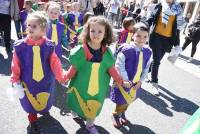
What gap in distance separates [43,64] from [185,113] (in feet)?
9.19

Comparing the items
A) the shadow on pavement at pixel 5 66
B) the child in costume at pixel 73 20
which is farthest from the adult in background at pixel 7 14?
the child in costume at pixel 73 20

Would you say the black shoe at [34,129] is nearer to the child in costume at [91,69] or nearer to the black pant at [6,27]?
the child in costume at [91,69]

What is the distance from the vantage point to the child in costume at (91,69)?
→ 3615mm

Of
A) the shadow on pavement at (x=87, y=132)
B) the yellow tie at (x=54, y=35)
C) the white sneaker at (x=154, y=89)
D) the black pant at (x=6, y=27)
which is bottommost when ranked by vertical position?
the white sneaker at (x=154, y=89)

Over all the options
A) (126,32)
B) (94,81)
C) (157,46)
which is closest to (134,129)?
(94,81)

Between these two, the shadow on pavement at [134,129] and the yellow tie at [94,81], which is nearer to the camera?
the yellow tie at [94,81]

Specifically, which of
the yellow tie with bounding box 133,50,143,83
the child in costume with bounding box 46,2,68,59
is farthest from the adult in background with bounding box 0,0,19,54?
the yellow tie with bounding box 133,50,143,83

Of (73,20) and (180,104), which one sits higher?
(73,20)

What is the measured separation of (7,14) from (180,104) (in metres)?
4.56

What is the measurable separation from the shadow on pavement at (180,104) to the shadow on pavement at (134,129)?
1174 mm

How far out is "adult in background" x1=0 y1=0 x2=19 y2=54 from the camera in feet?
25.0

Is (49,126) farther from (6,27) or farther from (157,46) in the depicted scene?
(6,27)

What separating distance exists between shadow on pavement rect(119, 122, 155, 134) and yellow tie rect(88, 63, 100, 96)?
0.89 m

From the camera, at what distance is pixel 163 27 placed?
19.5 feet
